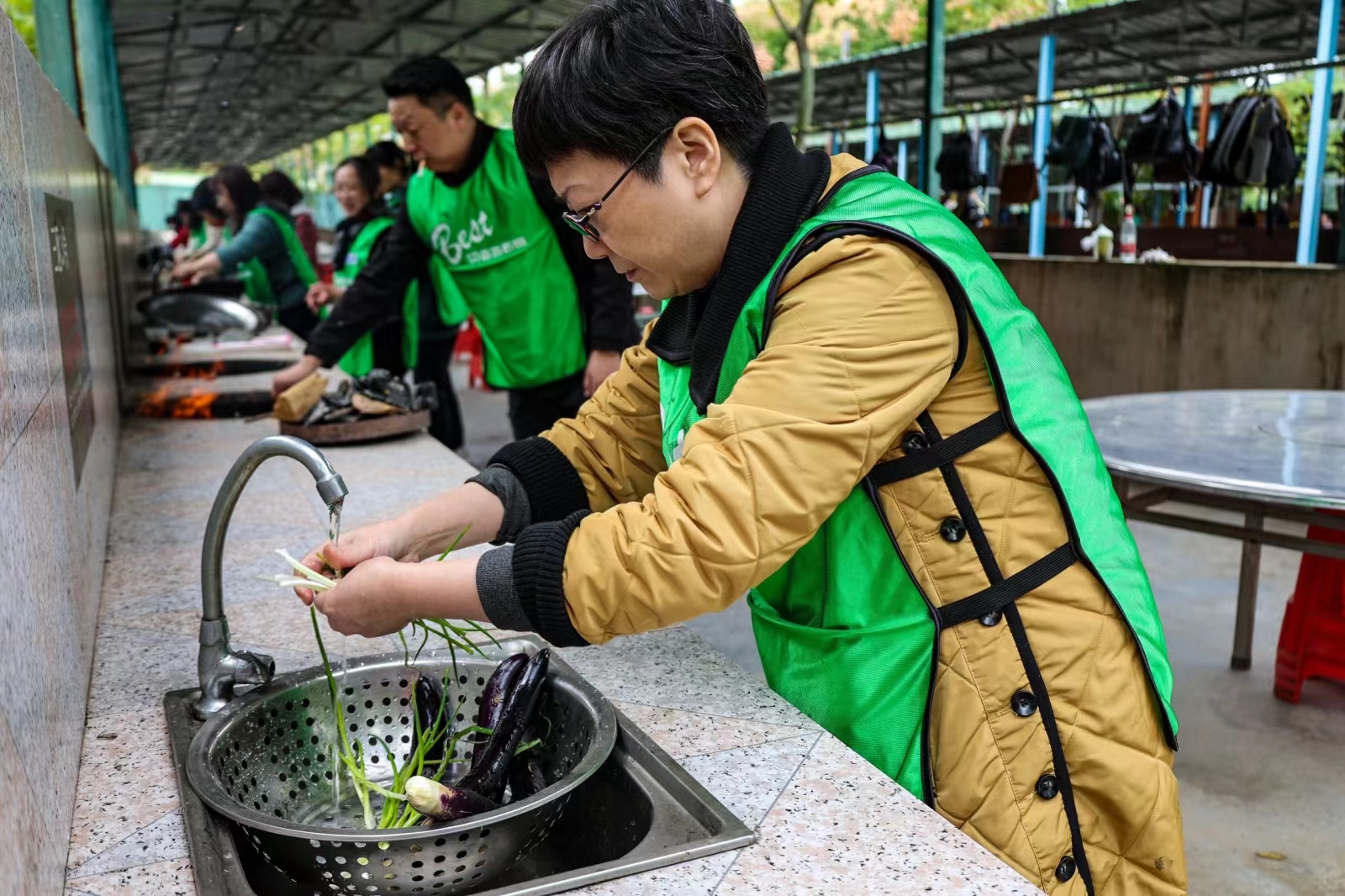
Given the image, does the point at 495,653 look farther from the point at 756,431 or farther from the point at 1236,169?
the point at 1236,169

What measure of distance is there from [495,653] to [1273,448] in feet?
7.53

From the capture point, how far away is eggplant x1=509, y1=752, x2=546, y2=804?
4.90ft

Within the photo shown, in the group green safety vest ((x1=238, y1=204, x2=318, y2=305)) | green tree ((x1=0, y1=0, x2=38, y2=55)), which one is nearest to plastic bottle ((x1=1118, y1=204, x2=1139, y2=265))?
green safety vest ((x1=238, y1=204, x2=318, y2=305))

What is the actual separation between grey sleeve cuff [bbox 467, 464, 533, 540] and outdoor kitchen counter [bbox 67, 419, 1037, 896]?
0.24 metres

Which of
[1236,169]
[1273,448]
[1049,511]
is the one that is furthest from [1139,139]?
[1049,511]

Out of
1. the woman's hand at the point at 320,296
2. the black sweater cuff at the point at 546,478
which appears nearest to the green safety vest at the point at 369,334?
the woman's hand at the point at 320,296

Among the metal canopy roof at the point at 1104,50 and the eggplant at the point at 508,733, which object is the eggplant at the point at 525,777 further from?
the metal canopy roof at the point at 1104,50

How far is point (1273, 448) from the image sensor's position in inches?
120

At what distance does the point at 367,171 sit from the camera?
21.5ft

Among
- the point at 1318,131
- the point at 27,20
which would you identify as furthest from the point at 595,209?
the point at 1318,131

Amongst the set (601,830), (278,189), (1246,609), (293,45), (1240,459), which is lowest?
(1246,609)

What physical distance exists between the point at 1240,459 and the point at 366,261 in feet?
13.7

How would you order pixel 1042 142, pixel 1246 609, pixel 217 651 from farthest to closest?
pixel 1042 142
pixel 1246 609
pixel 217 651

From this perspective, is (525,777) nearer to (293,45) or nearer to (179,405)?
(179,405)
